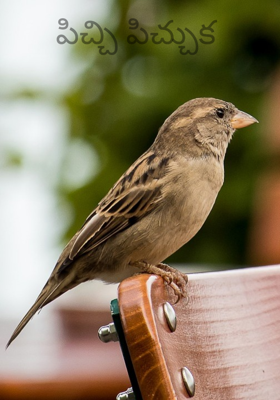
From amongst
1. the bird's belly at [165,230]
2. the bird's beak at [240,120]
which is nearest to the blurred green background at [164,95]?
the bird's beak at [240,120]

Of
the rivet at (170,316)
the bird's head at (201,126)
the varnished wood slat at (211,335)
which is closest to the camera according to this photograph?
the varnished wood slat at (211,335)

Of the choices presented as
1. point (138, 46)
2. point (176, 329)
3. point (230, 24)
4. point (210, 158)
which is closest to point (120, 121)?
point (138, 46)

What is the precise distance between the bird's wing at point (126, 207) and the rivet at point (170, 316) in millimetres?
1576

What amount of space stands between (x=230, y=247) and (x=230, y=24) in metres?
1.17

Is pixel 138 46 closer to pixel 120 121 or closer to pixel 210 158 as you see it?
pixel 120 121

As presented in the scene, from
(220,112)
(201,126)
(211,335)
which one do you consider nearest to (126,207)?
(201,126)

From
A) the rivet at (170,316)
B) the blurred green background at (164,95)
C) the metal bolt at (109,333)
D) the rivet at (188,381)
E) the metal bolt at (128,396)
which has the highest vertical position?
the rivet at (170,316)

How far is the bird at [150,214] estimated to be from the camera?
2.66 m

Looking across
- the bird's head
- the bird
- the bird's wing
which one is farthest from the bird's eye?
the bird's wing

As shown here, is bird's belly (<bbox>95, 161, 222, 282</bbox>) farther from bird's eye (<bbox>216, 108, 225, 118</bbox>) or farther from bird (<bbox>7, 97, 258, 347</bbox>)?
bird's eye (<bbox>216, 108, 225, 118</bbox>)

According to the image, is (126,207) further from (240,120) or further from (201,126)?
(240,120)

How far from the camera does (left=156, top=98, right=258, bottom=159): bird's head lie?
293 cm

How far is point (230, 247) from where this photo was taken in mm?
4852

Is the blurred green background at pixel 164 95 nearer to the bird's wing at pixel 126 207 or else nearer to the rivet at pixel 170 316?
the bird's wing at pixel 126 207
